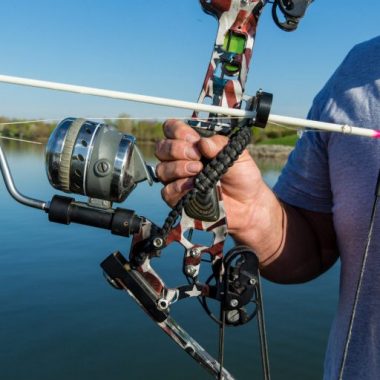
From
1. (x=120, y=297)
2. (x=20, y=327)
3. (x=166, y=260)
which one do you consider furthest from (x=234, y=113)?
(x=166, y=260)

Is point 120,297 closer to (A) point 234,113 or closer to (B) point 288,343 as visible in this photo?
(B) point 288,343

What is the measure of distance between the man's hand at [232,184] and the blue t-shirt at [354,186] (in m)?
0.23

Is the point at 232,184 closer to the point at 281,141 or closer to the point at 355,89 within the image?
the point at 355,89

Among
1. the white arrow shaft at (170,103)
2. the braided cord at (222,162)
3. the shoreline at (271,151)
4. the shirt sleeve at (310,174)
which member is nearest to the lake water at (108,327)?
the shirt sleeve at (310,174)

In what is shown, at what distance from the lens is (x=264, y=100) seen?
1151 mm

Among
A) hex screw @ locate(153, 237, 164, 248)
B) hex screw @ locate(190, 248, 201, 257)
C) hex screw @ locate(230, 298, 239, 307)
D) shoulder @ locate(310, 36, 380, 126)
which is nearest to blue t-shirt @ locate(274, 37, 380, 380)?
shoulder @ locate(310, 36, 380, 126)

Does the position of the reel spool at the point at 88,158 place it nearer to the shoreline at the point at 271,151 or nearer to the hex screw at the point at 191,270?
the hex screw at the point at 191,270

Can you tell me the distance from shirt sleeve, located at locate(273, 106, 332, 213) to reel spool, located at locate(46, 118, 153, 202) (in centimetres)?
64

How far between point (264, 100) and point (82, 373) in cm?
548

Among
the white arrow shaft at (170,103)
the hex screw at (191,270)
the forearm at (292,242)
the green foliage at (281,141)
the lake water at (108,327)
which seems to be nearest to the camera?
the white arrow shaft at (170,103)

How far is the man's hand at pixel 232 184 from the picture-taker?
125cm

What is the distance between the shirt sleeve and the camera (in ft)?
5.21

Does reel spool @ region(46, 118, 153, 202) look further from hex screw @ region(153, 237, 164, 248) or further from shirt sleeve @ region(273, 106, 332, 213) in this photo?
shirt sleeve @ region(273, 106, 332, 213)

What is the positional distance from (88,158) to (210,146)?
13.2 inches
